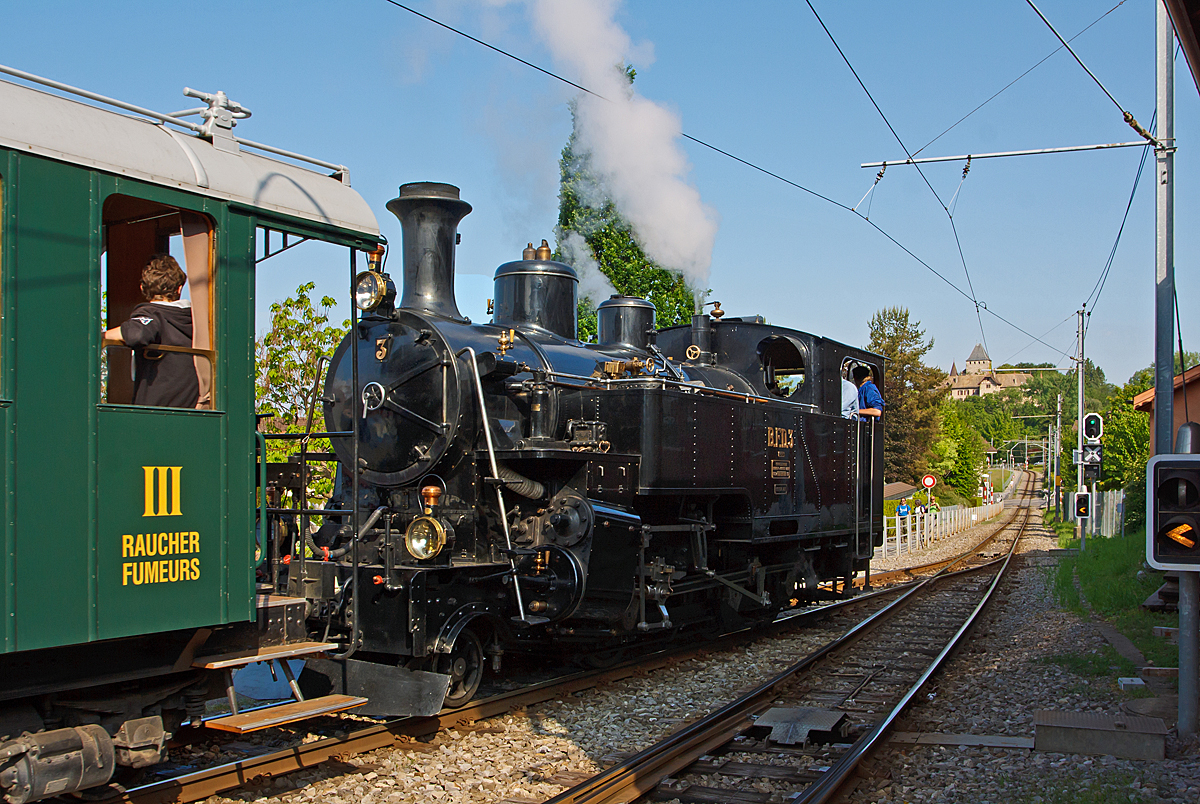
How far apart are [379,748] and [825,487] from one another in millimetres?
6091

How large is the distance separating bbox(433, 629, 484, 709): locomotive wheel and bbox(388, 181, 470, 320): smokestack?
8.27 ft

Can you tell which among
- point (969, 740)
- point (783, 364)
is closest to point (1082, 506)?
point (783, 364)

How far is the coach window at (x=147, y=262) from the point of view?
167 inches

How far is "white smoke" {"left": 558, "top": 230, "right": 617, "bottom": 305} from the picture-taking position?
19172 mm

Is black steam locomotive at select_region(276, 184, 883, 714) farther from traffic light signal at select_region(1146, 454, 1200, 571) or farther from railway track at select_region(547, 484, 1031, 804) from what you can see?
traffic light signal at select_region(1146, 454, 1200, 571)

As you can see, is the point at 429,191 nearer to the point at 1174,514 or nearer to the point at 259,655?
the point at 259,655

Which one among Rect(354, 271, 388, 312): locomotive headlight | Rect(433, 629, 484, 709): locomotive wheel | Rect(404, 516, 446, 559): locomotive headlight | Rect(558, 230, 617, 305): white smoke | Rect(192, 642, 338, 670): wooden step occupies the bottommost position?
Rect(433, 629, 484, 709): locomotive wheel

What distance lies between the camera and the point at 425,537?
19.9ft

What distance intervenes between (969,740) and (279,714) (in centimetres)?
401

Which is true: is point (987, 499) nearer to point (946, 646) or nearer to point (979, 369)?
point (946, 646)

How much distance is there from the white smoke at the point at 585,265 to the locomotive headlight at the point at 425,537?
12.0 meters

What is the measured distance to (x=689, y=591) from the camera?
811 centimetres

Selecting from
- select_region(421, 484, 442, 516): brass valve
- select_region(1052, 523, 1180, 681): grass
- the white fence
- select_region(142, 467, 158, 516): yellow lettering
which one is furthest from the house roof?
select_region(142, 467, 158, 516): yellow lettering

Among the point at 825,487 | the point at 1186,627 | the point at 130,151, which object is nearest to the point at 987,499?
the point at 825,487
